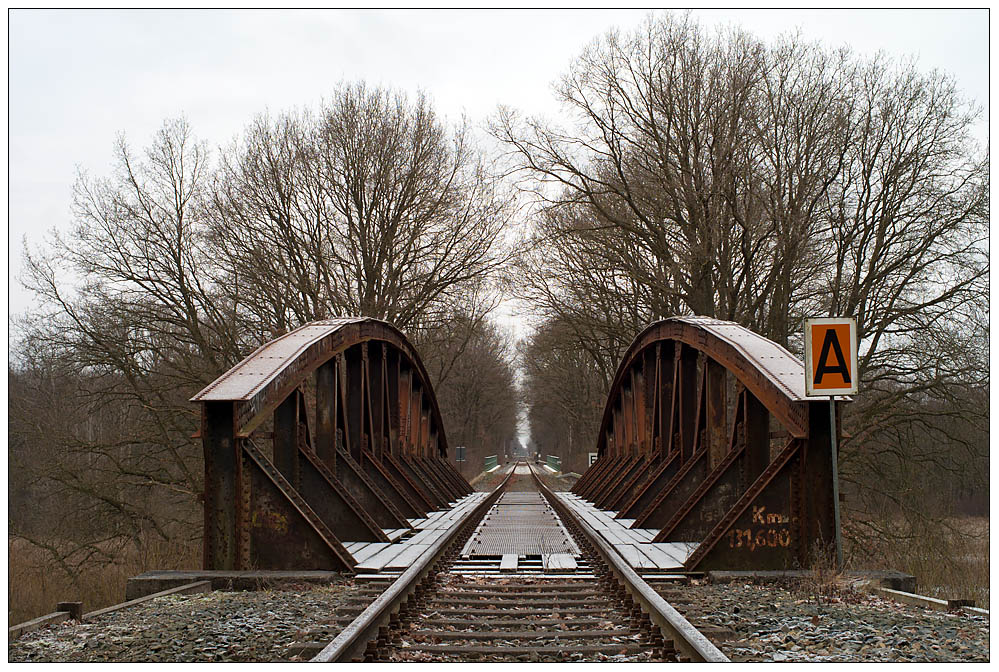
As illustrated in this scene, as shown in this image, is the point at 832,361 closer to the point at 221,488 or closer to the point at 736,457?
the point at 736,457

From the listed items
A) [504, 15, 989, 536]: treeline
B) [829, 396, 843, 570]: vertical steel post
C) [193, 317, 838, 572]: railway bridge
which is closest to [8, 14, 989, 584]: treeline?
[504, 15, 989, 536]: treeline

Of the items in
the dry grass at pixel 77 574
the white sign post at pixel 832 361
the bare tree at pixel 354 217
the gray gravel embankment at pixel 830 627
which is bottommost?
the dry grass at pixel 77 574

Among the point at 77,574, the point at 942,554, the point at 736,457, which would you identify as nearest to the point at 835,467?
the point at 736,457

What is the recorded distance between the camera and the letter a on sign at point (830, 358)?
22.5ft

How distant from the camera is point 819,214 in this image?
19.2m

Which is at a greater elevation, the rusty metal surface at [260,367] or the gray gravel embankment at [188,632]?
the rusty metal surface at [260,367]

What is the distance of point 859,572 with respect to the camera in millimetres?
7031

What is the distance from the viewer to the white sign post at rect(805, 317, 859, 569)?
270 inches

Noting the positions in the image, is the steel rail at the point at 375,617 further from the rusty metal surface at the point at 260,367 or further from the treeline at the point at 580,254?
the treeline at the point at 580,254

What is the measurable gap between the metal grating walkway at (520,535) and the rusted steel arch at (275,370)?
8.23 feet

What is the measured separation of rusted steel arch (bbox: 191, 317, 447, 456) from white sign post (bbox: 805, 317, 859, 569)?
171 inches

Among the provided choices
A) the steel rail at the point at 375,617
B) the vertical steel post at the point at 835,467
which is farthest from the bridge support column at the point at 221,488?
the vertical steel post at the point at 835,467

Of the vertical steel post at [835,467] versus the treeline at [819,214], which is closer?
the vertical steel post at [835,467]

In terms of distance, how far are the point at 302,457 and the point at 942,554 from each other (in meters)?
12.4
